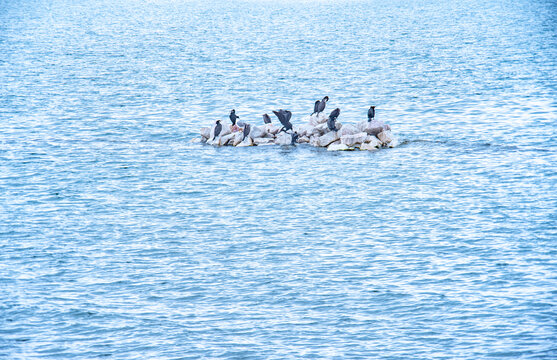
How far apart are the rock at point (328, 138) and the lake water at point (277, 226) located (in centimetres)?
108

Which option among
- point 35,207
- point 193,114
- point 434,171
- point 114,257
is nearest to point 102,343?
point 114,257

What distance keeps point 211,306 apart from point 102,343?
476 centimetres

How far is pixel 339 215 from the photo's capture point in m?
42.9

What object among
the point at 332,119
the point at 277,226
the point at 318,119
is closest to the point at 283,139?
the point at 318,119

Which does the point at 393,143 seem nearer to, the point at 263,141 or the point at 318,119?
the point at 318,119

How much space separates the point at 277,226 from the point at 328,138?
17261mm

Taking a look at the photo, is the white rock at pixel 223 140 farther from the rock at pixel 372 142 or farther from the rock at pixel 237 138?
the rock at pixel 372 142

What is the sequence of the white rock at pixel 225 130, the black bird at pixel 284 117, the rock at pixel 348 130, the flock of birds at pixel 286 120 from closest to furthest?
the rock at pixel 348 130 → the flock of birds at pixel 286 120 → the black bird at pixel 284 117 → the white rock at pixel 225 130

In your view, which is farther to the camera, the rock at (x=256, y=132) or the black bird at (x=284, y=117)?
the rock at (x=256, y=132)

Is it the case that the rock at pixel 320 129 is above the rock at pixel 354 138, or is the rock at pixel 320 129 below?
above

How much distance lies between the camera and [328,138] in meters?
57.2

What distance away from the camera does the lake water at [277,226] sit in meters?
29.4

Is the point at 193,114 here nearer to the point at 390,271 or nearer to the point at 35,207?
the point at 35,207

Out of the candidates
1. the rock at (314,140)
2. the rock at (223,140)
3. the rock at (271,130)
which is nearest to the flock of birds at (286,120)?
the rock at (271,130)
